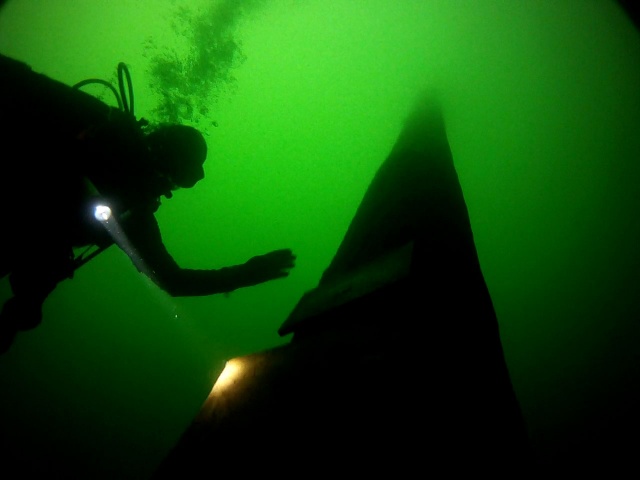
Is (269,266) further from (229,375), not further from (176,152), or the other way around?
(176,152)

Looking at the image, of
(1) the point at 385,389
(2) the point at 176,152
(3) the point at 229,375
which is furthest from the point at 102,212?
(1) the point at 385,389

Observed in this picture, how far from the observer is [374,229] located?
2.50 metres

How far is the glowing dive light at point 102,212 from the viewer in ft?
8.05

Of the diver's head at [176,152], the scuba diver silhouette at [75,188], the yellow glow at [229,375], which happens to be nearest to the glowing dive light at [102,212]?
the scuba diver silhouette at [75,188]

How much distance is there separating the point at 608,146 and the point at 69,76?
170 feet

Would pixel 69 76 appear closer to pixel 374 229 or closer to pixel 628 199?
pixel 374 229

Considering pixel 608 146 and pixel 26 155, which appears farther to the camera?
pixel 608 146

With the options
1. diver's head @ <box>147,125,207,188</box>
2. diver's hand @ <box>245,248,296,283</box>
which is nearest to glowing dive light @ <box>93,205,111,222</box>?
diver's head @ <box>147,125,207,188</box>

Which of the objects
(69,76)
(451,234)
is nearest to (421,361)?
(451,234)

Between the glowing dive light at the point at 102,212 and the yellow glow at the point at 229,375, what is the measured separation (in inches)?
60.8

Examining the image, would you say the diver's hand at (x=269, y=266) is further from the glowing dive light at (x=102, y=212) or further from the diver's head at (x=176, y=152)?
the glowing dive light at (x=102, y=212)

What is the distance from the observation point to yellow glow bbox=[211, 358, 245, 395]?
1697mm

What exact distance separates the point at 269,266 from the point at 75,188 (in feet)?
5.07

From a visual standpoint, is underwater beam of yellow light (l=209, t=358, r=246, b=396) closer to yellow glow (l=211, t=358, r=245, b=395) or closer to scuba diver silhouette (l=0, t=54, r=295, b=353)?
yellow glow (l=211, t=358, r=245, b=395)
